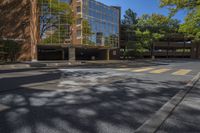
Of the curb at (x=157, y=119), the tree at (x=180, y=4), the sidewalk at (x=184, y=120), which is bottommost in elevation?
the sidewalk at (x=184, y=120)

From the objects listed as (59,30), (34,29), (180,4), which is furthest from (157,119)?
(59,30)

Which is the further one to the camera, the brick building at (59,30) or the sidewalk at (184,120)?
the brick building at (59,30)

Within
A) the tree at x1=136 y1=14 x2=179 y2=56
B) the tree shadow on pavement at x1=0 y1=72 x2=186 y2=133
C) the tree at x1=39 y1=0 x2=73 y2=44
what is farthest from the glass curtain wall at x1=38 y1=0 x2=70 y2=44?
the tree shadow on pavement at x1=0 y1=72 x2=186 y2=133

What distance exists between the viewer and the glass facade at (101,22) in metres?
47.0

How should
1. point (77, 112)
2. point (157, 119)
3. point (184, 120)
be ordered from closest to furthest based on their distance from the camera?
point (157, 119) → point (184, 120) → point (77, 112)

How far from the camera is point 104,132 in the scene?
4.35 metres

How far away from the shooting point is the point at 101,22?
50.8m

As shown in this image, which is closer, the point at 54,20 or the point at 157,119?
the point at 157,119

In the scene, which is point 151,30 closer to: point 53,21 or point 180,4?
point 53,21

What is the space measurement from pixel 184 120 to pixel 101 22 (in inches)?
1835

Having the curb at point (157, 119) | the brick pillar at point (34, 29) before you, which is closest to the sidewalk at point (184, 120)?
the curb at point (157, 119)

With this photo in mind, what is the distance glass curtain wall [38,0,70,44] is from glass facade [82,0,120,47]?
16.2ft

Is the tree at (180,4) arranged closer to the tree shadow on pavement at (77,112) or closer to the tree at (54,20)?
the tree shadow on pavement at (77,112)

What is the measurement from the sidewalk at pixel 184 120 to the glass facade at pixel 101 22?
133ft
